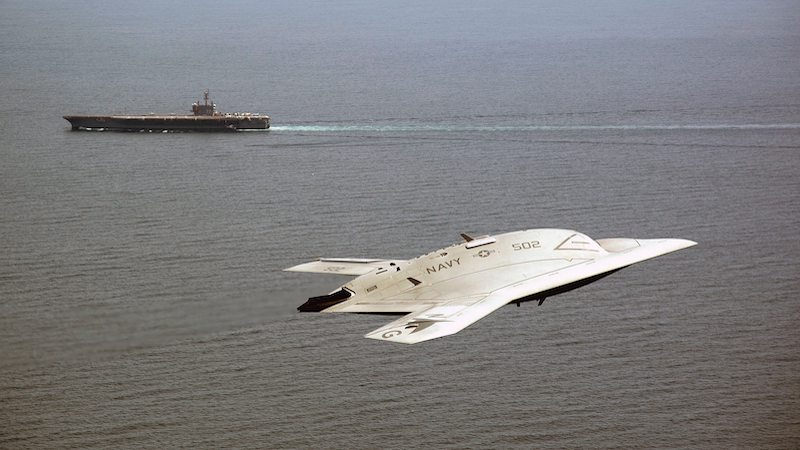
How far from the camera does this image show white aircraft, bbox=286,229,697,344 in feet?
249

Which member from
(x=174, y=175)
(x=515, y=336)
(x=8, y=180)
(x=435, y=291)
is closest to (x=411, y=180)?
(x=174, y=175)

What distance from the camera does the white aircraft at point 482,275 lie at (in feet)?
249

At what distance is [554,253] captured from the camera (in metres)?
80.2

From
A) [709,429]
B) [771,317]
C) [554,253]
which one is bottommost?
[709,429]

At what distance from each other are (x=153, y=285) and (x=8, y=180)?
68.0m

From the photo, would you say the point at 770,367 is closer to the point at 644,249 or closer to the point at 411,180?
the point at 644,249

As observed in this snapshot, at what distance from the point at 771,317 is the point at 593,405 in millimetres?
28936

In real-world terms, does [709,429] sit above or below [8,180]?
below

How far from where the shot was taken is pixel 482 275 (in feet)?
254

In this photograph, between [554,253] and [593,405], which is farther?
Result: [593,405]

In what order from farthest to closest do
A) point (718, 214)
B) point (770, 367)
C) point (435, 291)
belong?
point (718, 214)
point (770, 367)
point (435, 291)

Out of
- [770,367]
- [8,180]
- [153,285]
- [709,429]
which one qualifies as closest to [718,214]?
[770,367]

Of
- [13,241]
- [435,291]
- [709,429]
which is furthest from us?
[13,241]

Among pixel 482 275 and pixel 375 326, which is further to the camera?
pixel 375 326
